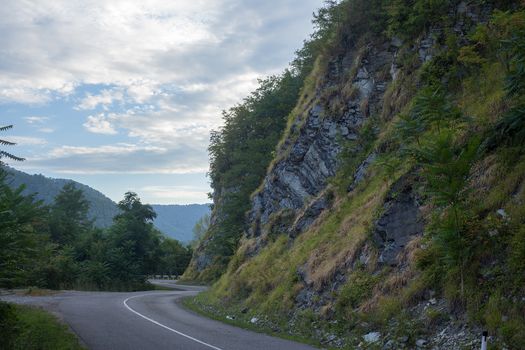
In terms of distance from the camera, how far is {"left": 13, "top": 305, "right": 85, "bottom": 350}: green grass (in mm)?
11273

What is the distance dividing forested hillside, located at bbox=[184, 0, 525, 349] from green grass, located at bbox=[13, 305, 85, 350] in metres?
6.70

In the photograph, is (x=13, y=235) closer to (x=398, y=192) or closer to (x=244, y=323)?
(x=244, y=323)

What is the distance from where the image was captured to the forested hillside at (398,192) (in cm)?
1108

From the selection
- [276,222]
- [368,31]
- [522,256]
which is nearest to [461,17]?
[368,31]

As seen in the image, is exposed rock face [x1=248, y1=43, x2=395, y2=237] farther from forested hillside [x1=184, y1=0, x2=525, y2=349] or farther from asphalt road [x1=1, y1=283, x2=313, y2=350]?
asphalt road [x1=1, y1=283, x2=313, y2=350]

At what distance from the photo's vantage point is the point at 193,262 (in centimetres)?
6775

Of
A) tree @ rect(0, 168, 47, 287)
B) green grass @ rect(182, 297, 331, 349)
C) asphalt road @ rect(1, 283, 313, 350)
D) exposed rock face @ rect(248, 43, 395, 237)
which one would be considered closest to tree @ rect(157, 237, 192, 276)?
exposed rock face @ rect(248, 43, 395, 237)

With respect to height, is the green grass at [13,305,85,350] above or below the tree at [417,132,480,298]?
below

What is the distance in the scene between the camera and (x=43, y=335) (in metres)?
12.8

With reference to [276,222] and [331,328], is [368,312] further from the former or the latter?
[276,222]

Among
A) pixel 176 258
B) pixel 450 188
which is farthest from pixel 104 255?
pixel 176 258

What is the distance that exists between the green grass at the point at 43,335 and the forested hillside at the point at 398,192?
6.70m

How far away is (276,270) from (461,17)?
1422 centimetres

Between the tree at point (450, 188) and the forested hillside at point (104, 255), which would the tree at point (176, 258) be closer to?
the forested hillside at point (104, 255)
